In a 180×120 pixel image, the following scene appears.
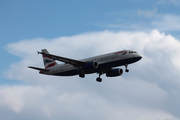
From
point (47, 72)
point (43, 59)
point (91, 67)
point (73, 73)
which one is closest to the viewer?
point (91, 67)

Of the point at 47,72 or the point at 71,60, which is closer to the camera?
the point at 71,60

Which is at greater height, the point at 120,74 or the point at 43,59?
the point at 43,59

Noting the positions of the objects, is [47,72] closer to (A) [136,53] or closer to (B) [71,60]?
(B) [71,60]

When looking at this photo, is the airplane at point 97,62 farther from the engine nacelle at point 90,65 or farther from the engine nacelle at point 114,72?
the engine nacelle at point 114,72

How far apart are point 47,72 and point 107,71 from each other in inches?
638

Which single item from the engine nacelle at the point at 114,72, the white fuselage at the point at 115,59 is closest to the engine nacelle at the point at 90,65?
the white fuselage at the point at 115,59

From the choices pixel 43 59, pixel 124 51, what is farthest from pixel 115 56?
pixel 43 59

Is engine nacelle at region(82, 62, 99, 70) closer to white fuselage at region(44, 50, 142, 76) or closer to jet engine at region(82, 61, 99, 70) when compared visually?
jet engine at region(82, 61, 99, 70)

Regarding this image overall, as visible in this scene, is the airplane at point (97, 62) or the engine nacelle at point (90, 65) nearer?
the airplane at point (97, 62)

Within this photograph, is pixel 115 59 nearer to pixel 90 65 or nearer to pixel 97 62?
pixel 97 62

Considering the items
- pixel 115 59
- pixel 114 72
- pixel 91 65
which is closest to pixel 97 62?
pixel 91 65

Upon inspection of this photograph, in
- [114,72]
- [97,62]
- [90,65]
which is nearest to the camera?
[90,65]

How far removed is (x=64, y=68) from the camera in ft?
240

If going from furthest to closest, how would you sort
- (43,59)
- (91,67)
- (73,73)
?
(43,59)
(73,73)
(91,67)
